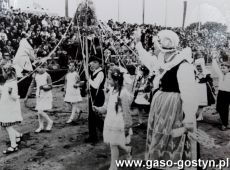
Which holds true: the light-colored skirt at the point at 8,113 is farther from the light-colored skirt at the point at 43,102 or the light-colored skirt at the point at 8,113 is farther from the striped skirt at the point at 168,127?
the striped skirt at the point at 168,127

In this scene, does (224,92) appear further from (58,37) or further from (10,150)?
(58,37)

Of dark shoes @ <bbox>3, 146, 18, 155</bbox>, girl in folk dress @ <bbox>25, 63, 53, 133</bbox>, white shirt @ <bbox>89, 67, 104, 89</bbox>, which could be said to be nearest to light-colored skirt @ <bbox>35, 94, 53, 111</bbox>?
girl in folk dress @ <bbox>25, 63, 53, 133</bbox>

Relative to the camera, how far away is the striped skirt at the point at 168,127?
3502 millimetres

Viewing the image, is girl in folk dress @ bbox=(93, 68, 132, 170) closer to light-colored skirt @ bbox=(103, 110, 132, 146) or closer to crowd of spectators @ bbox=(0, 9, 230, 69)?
light-colored skirt @ bbox=(103, 110, 132, 146)

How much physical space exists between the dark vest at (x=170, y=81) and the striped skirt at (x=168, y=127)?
44 mm

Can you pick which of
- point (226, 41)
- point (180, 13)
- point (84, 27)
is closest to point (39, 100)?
point (84, 27)

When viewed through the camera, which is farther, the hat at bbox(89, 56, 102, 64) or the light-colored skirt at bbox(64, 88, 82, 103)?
the light-colored skirt at bbox(64, 88, 82, 103)

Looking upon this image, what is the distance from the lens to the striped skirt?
138 inches

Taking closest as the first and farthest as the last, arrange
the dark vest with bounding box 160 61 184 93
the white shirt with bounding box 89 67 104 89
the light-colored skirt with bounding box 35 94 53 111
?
the dark vest with bounding box 160 61 184 93 → the white shirt with bounding box 89 67 104 89 → the light-colored skirt with bounding box 35 94 53 111

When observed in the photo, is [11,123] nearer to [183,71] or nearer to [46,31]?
[183,71]

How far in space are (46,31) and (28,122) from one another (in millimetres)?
3840

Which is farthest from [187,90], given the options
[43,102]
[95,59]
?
[43,102]

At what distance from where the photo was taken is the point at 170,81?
343 cm

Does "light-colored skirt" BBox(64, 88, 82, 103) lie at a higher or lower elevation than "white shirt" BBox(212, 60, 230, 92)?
lower
